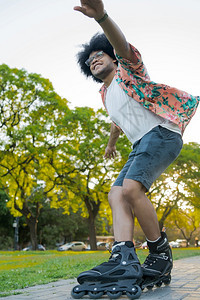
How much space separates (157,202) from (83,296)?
27596 millimetres

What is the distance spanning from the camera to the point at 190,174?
80.4 ft

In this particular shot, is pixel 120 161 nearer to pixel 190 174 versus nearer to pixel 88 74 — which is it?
pixel 190 174

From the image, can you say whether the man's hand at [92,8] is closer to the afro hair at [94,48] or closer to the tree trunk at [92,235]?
the afro hair at [94,48]

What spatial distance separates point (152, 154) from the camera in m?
2.68

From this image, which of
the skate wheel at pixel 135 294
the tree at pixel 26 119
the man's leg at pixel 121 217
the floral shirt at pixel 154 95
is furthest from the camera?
the tree at pixel 26 119

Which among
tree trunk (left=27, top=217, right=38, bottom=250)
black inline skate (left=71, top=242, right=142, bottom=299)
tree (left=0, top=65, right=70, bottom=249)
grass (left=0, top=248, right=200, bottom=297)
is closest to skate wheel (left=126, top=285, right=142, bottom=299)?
black inline skate (left=71, top=242, right=142, bottom=299)

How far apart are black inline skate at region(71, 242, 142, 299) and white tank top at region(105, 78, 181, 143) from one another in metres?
1.01

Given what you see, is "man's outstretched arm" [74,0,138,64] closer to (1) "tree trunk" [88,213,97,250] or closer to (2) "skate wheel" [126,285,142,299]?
(2) "skate wheel" [126,285,142,299]

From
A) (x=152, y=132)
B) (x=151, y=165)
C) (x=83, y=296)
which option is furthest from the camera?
(x=152, y=132)

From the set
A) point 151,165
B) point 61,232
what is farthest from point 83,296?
point 61,232

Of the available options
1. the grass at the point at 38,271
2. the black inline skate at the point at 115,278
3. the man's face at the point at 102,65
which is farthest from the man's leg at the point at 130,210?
the man's face at the point at 102,65

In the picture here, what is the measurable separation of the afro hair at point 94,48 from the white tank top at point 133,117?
1.69 ft

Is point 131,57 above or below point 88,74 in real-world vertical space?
below

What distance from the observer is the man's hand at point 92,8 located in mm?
2279
